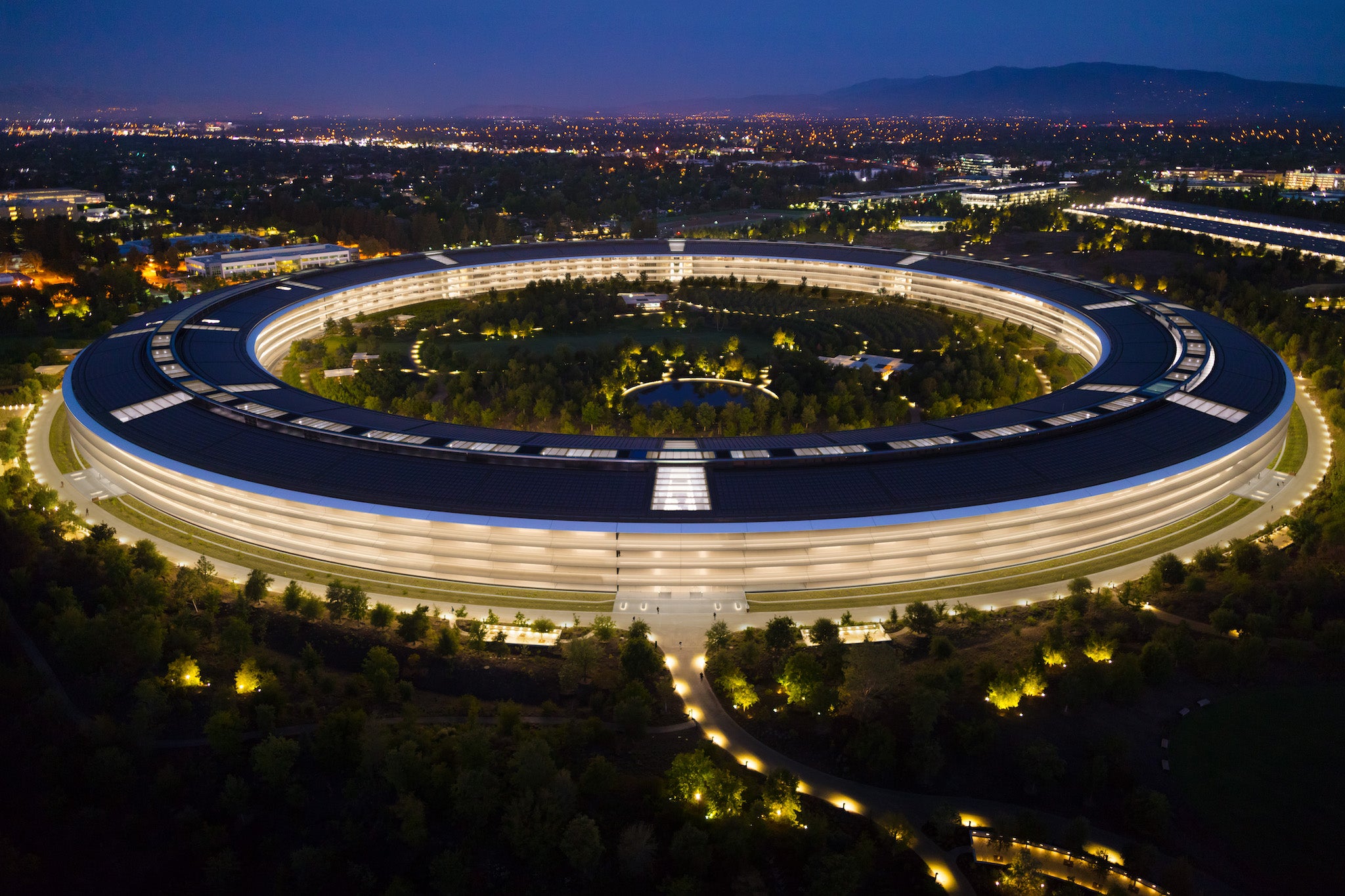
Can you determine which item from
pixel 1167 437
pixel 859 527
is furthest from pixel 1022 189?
pixel 859 527

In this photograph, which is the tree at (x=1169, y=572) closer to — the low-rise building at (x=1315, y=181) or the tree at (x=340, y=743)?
the tree at (x=340, y=743)

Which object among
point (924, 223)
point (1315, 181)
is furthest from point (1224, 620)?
point (1315, 181)

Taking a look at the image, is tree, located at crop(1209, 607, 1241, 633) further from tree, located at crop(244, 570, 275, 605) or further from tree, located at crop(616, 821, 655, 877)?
tree, located at crop(244, 570, 275, 605)

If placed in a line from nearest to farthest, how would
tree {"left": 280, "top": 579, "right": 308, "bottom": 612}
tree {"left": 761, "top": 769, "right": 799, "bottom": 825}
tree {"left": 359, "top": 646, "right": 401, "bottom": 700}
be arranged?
tree {"left": 761, "top": 769, "right": 799, "bottom": 825}
tree {"left": 359, "top": 646, "right": 401, "bottom": 700}
tree {"left": 280, "top": 579, "right": 308, "bottom": 612}

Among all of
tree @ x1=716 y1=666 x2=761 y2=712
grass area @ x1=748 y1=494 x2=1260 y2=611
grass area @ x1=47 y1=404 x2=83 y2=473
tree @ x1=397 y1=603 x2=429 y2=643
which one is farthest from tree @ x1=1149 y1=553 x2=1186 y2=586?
grass area @ x1=47 y1=404 x2=83 y2=473

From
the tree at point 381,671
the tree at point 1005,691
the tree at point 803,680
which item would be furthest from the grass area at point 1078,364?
the tree at point 381,671

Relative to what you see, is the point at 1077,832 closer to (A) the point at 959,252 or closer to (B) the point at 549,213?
(A) the point at 959,252
